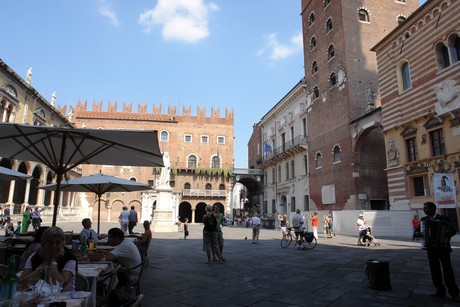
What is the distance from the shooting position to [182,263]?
8180mm

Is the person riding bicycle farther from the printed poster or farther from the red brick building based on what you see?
the red brick building

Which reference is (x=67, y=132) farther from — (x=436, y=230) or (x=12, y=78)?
(x=12, y=78)

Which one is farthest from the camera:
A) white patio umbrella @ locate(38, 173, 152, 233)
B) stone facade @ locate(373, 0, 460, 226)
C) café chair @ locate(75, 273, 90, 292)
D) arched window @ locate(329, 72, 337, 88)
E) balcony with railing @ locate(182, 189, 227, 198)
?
balcony with railing @ locate(182, 189, 227, 198)

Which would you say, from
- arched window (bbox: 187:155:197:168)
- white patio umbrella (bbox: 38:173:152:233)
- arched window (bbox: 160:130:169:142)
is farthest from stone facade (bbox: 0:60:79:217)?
arched window (bbox: 187:155:197:168)

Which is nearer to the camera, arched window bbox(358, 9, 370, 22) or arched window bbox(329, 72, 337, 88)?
arched window bbox(358, 9, 370, 22)

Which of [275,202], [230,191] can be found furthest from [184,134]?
[275,202]

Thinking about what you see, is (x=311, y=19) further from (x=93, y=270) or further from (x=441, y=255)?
(x=93, y=270)

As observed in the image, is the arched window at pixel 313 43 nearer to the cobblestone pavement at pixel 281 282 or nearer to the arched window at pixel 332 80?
the arched window at pixel 332 80

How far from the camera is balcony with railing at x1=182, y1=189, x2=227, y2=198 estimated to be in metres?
40.2

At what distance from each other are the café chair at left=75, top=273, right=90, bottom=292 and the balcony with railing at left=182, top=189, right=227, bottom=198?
122ft

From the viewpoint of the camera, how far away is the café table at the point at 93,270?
3.26 meters

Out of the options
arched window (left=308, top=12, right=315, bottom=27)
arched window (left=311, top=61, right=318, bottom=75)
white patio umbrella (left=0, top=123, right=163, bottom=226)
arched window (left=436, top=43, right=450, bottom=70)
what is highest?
arched window (left=308, top=12, right=315, bottom=27)

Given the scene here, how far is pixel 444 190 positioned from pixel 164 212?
13326 millimetres

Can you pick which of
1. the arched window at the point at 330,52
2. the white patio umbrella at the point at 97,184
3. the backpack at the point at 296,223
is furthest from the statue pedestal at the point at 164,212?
the arched window at the point at 330,52
